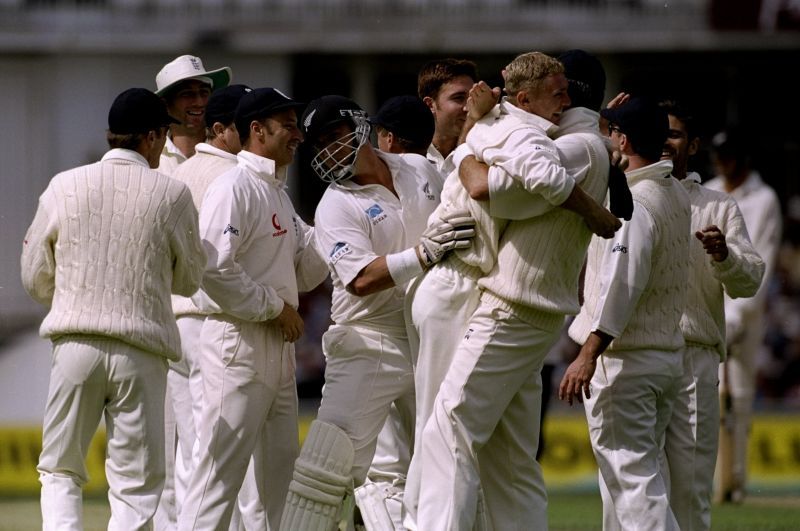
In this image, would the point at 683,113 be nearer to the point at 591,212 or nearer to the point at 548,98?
the point at 548,98

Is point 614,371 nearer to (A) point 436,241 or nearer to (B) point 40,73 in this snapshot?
(A) point 436,241

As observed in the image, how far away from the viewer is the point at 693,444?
6762mm

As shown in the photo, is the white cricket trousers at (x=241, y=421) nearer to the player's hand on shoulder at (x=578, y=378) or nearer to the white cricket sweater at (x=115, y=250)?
the white cricket sweater at (x=115, y=250)

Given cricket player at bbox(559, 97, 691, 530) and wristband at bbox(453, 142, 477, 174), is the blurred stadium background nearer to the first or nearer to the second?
cricket player at bbox(559, 97, 691, 530)

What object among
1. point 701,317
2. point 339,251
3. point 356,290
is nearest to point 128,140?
point 339,251

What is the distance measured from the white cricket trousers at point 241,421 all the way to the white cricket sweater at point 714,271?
1.77 m

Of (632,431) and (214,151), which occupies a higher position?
(214,151)

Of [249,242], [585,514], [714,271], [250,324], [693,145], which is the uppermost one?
[693,145]

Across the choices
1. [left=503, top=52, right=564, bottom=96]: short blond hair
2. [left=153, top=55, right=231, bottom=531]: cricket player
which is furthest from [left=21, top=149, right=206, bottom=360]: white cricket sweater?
[left=153, top=55, right=231, bottom=531]: cricket player

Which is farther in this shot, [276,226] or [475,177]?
[276,226]

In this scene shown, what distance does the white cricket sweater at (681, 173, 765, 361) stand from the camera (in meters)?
6.91

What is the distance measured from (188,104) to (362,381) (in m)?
2.15

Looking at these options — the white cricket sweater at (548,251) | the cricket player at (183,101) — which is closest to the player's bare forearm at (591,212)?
the white cricket sweater at (548,251)

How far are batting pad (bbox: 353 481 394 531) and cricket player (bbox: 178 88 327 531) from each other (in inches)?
13.6
